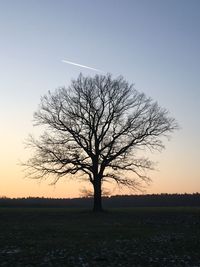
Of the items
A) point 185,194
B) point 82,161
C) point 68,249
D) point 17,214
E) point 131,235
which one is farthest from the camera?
point 185,194

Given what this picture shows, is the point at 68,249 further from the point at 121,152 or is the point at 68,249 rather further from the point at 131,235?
the point at 121,152

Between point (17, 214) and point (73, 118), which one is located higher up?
point (73, 118)

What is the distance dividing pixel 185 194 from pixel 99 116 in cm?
6949

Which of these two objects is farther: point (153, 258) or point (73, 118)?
point (73, 118)

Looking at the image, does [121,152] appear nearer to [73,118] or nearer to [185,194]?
[73,118]

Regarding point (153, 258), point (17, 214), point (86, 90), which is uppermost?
point (86, 90)

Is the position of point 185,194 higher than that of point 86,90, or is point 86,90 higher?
point 86,90

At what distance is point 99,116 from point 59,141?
5.89 meters

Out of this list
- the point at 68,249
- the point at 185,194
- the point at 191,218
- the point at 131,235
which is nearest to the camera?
the point at 68,249

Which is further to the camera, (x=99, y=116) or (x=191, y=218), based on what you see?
(x=99, y=116)

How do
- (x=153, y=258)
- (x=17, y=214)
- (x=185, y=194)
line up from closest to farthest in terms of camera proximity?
(x=153, y=258) < (x=17, y=214) < (x=185, y=194)

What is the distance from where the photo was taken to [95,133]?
57.8 meters

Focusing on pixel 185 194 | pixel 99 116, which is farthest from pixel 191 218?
pixel 185 194

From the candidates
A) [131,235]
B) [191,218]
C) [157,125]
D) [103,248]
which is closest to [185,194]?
[157,125]
